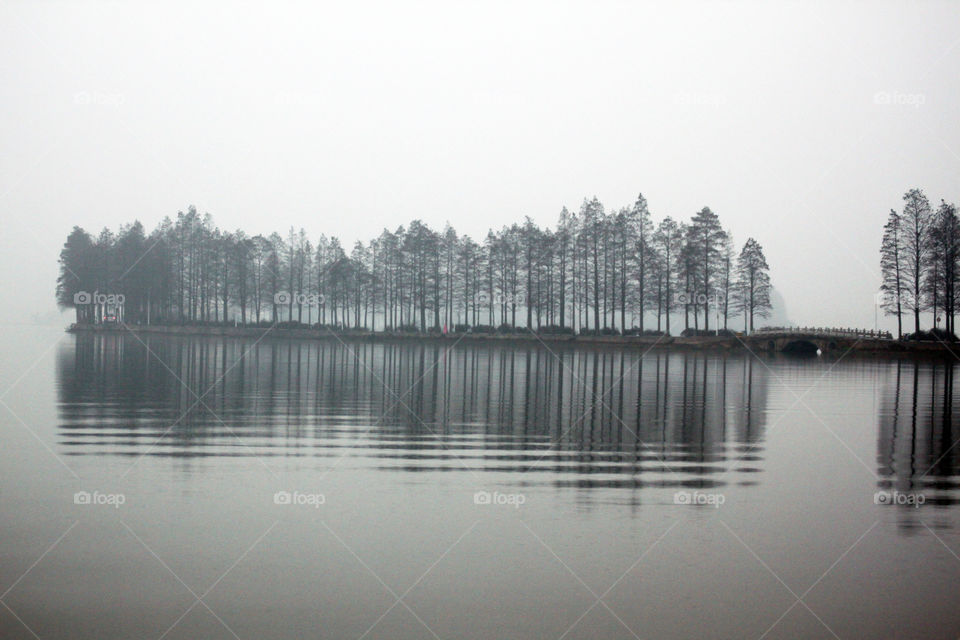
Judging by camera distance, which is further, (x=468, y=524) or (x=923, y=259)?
(x=923, y=259)

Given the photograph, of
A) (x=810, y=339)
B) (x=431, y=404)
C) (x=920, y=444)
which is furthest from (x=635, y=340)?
(x=920, y=444)

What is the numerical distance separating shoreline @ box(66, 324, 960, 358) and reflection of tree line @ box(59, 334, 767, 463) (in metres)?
41.6

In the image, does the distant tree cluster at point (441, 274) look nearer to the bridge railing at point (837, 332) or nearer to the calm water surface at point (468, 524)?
the bridge railing at point (837, 332)

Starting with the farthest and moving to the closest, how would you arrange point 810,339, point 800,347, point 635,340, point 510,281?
point 510,281, point 635,340, point 800,347, point 810,339

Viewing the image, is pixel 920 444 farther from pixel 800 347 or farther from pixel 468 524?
pixel 800 347

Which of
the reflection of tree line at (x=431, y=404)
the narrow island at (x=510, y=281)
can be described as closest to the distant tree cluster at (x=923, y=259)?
the narrow island at (x=510, y=281)

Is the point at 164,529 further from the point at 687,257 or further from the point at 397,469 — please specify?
the point at 687,257

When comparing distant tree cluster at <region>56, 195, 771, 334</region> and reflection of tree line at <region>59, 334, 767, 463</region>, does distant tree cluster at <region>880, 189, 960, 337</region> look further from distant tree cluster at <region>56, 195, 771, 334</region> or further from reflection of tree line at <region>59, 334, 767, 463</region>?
reflection of tree line at <region>59, 334, 767, 463</region>

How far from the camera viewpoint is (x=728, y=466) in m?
13.8

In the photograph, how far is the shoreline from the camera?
234 ft

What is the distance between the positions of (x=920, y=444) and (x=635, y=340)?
65761 millimetres

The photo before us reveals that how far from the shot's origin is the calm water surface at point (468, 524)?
273 inches

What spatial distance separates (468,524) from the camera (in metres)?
9.53

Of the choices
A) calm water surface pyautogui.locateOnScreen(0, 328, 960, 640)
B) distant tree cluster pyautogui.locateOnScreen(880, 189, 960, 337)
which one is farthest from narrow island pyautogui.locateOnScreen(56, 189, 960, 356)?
calm water surface pyautogui.locateOnScreen(0, 328, 960, 640)
